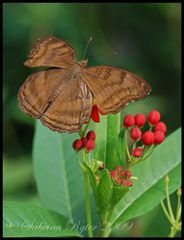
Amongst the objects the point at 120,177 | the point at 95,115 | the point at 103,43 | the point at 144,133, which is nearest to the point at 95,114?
the point at 95,115

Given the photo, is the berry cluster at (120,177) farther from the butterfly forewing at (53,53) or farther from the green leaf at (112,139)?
the butterfly forewing at (53,53)

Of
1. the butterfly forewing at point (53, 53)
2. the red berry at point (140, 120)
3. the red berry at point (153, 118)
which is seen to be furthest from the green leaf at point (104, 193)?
the butterfly forewing at point (53, 53)

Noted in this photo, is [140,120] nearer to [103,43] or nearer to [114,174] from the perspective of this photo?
[114,174]

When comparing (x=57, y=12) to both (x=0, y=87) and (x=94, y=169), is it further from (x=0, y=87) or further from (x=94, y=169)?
(x=94, y=169)

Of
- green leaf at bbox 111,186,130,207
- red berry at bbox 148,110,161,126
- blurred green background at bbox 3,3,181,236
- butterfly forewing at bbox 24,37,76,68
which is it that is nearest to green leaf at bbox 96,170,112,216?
green leaf at bbox 111,186,130,207

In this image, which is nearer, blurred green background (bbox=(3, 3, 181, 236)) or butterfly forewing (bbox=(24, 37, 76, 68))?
butterfly forewing (bbox=(24, 37, 76, 68))

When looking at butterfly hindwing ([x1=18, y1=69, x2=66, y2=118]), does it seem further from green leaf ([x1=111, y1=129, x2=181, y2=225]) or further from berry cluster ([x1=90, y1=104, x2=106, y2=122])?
green leaf ([x1=111, y1=129, x2=181, y2=225])

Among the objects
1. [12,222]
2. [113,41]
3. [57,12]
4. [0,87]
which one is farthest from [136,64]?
[12,222]
